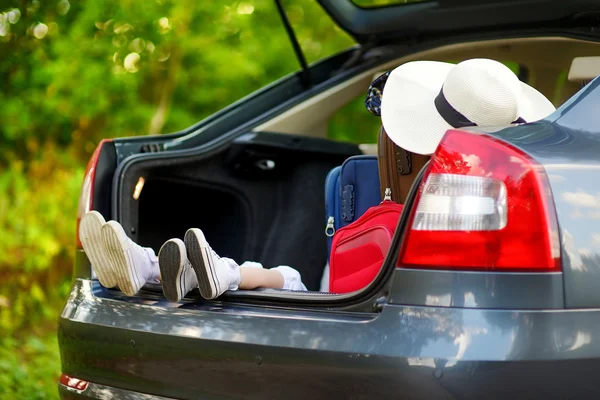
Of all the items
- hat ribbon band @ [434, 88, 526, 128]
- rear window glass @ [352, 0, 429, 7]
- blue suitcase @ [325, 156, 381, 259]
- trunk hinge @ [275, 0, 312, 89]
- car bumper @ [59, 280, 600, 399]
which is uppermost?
rear window glass @ [352, 0, 429, 7]

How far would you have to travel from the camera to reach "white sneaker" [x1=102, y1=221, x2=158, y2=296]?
9.18ft

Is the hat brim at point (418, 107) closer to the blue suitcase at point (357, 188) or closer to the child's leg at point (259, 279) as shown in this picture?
the blue suitcase at point (357, 188)

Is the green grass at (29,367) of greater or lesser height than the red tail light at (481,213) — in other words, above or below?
below

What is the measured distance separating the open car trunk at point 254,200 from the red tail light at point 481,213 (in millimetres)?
1625

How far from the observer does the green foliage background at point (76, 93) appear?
6.08 metres

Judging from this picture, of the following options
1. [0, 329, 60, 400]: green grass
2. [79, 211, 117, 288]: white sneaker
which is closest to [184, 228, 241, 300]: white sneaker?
[79, 211, 117, 288]: white sneaker

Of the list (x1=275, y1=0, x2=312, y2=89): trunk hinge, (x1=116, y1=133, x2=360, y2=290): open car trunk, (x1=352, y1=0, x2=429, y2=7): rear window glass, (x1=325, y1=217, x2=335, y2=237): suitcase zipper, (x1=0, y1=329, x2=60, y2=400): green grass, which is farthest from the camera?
(x1=0, y1=329, x2=60, y2=400): green grass

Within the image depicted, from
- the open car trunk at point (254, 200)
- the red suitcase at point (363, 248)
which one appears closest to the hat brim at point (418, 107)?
the red suitcase at point (363, 248)

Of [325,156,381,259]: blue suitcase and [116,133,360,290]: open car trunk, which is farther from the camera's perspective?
[116,133,360,290]: open car trunk

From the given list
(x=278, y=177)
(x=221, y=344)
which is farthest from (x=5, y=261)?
(x=221, y=344)

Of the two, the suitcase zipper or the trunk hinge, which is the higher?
the trunk hinge

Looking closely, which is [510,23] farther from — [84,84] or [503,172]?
[84,84]

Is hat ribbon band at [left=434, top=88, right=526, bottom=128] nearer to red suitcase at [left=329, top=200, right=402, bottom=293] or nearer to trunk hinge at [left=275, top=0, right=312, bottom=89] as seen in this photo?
red suitcase at [left=329, top=200, right=402, bottom=293]

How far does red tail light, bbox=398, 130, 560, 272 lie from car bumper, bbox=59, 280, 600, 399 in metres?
0.12
